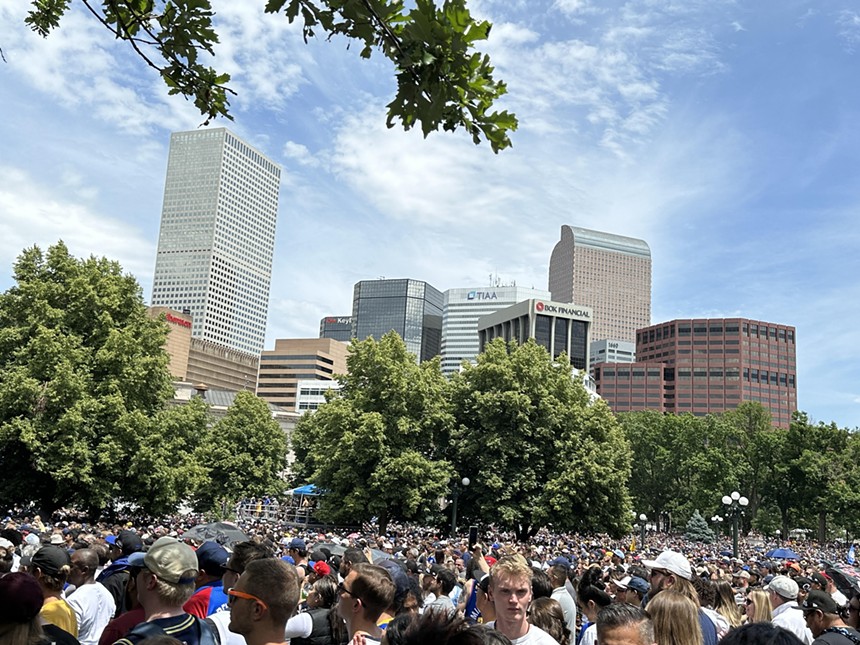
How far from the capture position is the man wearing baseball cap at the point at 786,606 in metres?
7.01

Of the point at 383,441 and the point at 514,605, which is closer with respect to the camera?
the point at 514,605

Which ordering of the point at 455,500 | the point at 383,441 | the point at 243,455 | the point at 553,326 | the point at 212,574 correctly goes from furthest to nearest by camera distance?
the point at 553,326 < the point at 243,455 < the point at 383,441 < the point at 455,500 < the point at 212,574

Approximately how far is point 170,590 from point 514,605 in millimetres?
2097

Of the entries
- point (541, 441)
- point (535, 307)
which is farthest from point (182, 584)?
point (535, 307)

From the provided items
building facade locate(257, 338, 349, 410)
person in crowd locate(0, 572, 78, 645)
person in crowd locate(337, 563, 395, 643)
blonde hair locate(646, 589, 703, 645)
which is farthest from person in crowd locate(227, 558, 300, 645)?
building facade locate(257, 338, 349, 410)

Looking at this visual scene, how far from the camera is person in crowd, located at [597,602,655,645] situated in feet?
12.7

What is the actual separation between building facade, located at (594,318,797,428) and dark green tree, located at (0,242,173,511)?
154 m

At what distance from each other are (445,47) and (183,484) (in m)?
31.1

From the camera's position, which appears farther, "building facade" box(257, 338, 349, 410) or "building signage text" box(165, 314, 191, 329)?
"building facade" box(257, 338, 349, 410)

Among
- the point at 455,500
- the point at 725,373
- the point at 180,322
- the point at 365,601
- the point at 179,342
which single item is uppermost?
the point at 180,322

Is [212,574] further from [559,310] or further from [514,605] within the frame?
[559,310]

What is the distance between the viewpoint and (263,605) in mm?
3521

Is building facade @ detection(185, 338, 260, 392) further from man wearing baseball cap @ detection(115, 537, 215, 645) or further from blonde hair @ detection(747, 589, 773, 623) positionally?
man wearing baseball cap @ detection(115, 537, 215, 645)

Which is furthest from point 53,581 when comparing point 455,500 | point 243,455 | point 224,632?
point 243,455
